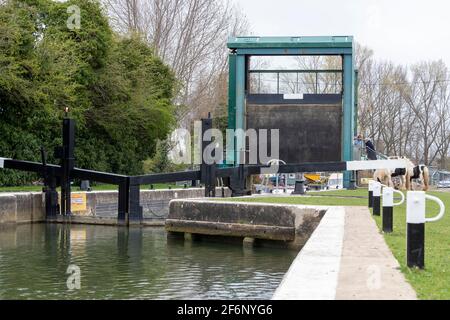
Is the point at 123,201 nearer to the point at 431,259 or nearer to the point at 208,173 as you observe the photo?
the point at 208,173

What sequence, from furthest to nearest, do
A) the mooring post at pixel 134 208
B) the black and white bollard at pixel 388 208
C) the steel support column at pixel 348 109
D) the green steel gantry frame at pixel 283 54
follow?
1. the green steel gantry frame at pixel 283 54
2. the steel support column at pixel 348 109
3. the mooring post at pixel 134 208
4. the black and white bollard at pixel 388 208

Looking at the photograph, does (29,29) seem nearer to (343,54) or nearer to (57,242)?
(343,54)

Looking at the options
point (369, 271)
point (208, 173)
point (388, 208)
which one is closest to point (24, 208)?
point (208, 173)

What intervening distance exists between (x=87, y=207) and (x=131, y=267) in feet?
35.0

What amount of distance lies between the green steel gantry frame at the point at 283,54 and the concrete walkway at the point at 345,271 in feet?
54.6

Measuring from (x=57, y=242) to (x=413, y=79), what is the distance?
54245mm

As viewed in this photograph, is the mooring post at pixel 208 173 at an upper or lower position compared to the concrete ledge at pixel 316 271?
upper

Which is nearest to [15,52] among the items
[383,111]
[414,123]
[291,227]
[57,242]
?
[57,242]

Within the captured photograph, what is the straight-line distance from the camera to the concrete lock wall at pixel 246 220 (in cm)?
1528

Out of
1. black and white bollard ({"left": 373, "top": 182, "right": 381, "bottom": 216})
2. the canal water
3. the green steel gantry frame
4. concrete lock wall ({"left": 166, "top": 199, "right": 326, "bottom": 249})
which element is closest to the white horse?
the green steel gantry frame

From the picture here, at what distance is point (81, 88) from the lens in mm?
32688

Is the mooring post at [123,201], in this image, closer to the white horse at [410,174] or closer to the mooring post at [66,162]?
the mooring post at [66,162]

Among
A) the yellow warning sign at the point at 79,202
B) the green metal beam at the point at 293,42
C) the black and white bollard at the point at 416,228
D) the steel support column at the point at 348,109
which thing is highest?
the green metal beam at the point at 293,42

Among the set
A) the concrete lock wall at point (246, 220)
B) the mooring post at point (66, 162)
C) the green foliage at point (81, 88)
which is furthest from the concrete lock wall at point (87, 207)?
the green foliage at point (81, 88)
